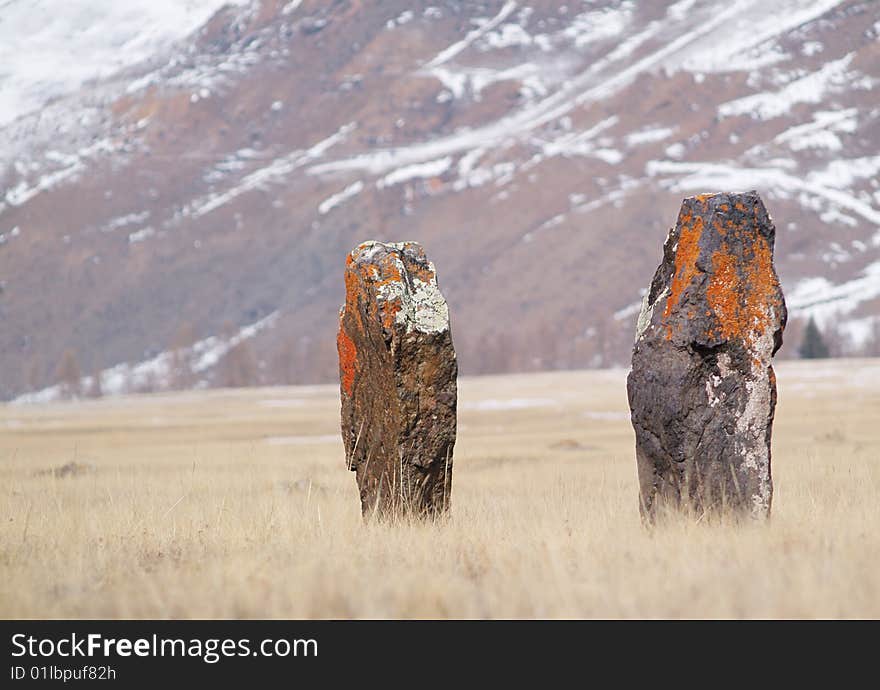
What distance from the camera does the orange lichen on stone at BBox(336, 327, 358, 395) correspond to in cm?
1114

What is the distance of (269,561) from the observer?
7.45m

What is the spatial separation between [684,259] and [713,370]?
3.50 feet

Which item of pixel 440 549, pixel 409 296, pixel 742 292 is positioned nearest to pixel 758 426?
pixel 742 292

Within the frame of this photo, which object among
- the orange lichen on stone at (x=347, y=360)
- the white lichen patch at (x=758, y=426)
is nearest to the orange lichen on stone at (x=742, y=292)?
the white lichen patch at (x=758, y=426)

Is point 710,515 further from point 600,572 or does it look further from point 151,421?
point 151,421

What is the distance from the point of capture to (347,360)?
442 inches

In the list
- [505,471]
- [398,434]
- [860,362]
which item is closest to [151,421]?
[505,471]

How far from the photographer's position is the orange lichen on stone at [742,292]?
963 centimetres

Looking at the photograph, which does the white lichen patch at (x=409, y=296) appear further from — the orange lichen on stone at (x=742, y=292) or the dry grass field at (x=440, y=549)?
the orange lichen on stone at (x=742, y=292)

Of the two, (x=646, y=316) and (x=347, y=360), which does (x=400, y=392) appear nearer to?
(x=347, y=360)

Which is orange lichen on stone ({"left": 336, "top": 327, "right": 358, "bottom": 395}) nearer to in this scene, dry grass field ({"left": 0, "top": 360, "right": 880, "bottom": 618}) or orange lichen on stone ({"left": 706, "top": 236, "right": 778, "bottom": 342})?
dry grass field ({"left": 0, "top": 360, "right": 880, "bottom": 618})

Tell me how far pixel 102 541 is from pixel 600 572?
395cm

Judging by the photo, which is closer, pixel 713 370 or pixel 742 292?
pixel 713 370

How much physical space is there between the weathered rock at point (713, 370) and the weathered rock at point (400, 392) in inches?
69.7
